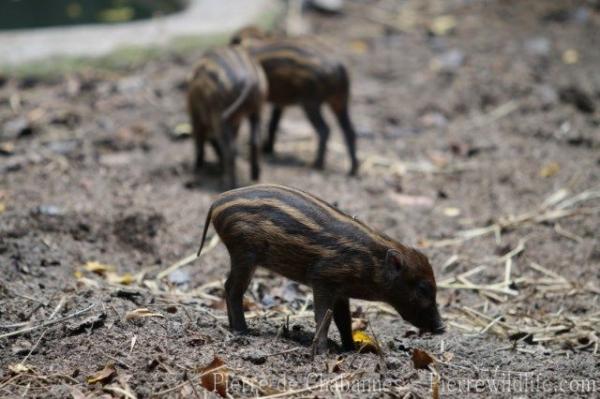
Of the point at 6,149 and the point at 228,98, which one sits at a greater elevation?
the point at 228,98

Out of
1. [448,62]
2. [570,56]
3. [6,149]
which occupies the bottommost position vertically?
[6,149]

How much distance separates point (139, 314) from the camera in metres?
4.30

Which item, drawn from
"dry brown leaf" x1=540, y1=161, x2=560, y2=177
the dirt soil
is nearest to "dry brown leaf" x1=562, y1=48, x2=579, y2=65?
the dirt soil

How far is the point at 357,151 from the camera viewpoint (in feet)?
26.8

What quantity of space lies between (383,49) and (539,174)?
12.6 feet

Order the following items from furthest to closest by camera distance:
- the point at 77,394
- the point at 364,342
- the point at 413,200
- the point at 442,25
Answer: the point at 442,25, the point at 413,200, the point at 364,342, the point at 77,394

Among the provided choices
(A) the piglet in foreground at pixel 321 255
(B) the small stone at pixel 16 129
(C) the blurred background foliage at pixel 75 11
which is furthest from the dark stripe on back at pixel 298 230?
(C) the blurred background foliage at pixel 75 11

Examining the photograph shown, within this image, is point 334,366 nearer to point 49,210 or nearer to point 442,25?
point 49,210

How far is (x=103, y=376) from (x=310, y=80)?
4.42 meters

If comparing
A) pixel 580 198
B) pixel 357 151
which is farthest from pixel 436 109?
pixel 580 198

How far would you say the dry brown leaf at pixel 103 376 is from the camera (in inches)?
144

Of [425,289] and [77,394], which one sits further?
[425,289]

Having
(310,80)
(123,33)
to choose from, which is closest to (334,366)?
(310,80)

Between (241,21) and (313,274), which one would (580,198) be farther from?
(241,21)
